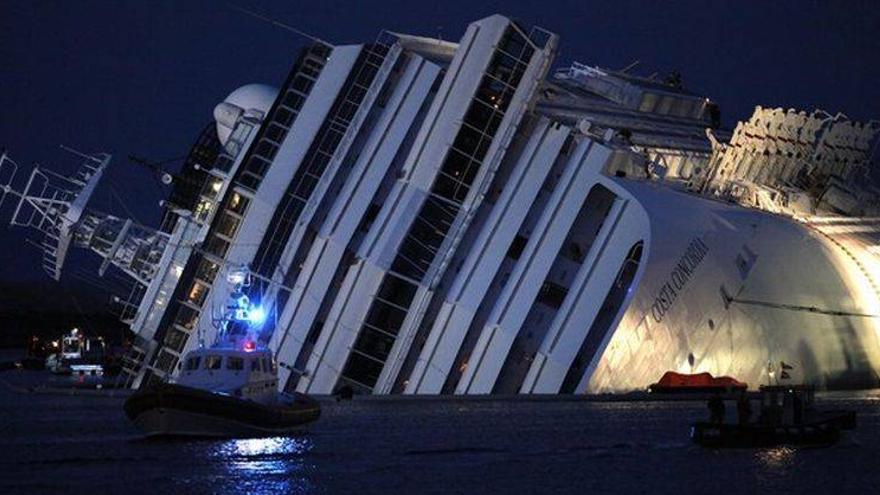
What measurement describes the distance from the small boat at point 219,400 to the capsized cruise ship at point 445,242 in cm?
708

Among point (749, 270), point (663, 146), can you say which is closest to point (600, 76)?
point (663, 146)

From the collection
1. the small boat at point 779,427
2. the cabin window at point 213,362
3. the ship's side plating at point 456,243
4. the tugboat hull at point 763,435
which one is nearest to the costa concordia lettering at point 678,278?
the ship's side plating at point 456,243

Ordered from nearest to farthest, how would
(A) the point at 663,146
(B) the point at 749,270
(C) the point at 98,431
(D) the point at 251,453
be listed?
(D) the point at 251,453
(C) the point at 98,431
(B) the point at 749,270
(A) the point at 663,146

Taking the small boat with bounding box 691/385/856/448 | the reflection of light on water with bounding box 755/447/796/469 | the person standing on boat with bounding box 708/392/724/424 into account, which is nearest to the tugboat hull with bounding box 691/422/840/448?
the small boat with bounding box 691/385/856/448

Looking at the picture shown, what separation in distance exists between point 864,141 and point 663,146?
18.5 meters

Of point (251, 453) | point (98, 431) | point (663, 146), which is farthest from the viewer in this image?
point (663, 146)

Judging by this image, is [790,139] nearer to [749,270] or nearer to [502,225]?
[749,270]

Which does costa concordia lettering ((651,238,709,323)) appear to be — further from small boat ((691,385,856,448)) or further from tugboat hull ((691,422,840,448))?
tugboat hull ((691,422,840,448))

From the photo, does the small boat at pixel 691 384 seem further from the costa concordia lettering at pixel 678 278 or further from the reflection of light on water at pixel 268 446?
the reflection of light on water at pixel 268 446

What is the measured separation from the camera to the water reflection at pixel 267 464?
48.8 meters

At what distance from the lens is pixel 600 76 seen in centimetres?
9688

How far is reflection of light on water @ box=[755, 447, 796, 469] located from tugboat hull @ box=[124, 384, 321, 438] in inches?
482

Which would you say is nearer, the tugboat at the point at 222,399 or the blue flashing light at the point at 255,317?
the tugboat at the point at 222,399

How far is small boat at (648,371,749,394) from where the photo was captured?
71.8 meters
